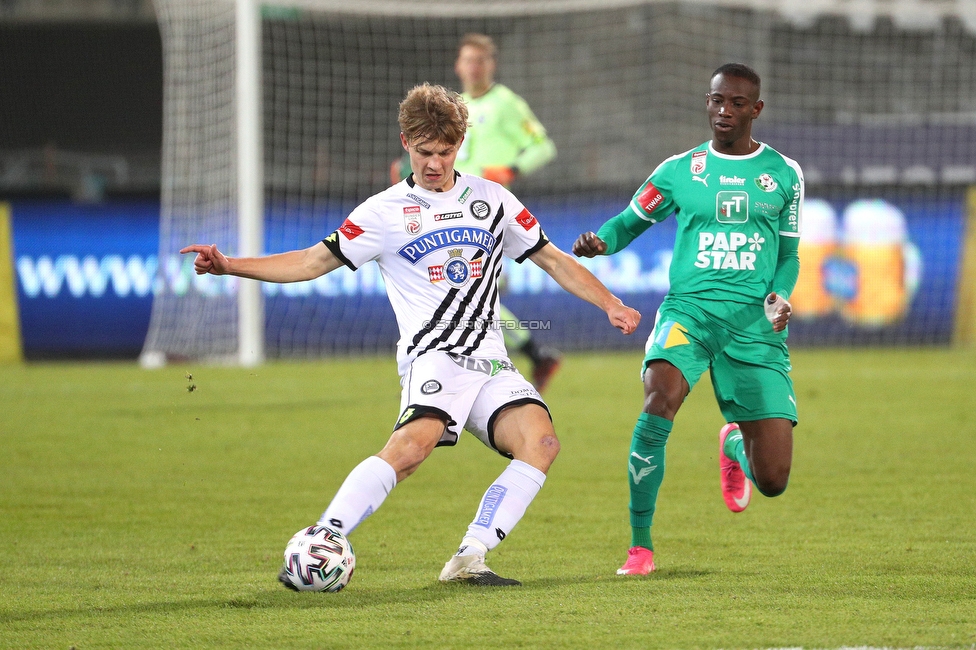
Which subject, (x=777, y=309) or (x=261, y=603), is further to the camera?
(x=777, y=309)

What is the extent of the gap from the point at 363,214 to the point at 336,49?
16.6 meters

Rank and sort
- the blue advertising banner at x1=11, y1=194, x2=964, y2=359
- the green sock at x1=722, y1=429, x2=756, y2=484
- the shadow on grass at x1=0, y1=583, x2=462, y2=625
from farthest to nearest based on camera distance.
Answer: the blue advertising banner at x1=11, y1=194, x2=964, y2=359 → the green sock at x1=722, y1=429, x2=756, y2=484 → the shadow on grass at x1=0, y1=583, x2=462, y2=625

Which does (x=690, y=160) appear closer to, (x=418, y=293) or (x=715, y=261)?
(x=715, y=261)

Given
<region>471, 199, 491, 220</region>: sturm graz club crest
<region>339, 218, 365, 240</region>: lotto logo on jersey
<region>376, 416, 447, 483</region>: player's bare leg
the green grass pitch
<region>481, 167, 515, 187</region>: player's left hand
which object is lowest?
the green grass pitch

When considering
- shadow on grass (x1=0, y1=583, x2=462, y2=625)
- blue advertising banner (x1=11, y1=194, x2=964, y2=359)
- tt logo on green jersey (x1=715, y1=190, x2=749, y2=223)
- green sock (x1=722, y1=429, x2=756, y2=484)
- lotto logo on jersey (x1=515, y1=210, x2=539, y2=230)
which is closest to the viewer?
shadow on grass (x1=0, y1=583, x2=462, y2=625)

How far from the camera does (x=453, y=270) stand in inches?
180

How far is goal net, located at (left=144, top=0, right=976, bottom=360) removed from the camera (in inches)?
580

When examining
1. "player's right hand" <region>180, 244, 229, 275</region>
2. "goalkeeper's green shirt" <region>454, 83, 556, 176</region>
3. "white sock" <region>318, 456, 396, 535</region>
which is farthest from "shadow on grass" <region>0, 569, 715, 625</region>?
"goalkeeper's green shirt" <region>454, 83, 556, 176</region>

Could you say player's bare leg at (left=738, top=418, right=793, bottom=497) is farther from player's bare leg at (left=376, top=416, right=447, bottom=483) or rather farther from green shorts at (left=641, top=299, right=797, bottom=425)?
player's bare leg at (left=376, top=416, right=447, bottom=483)

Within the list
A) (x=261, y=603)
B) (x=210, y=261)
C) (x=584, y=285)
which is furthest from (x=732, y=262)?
(x=261, y=603)

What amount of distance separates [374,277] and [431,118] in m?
10.7

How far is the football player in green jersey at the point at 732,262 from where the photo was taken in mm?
4980

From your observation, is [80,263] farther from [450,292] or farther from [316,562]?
[316,562]

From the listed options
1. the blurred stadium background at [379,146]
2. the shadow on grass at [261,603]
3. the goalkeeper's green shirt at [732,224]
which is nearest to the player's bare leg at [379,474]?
the shadow on grass at [261,603]
